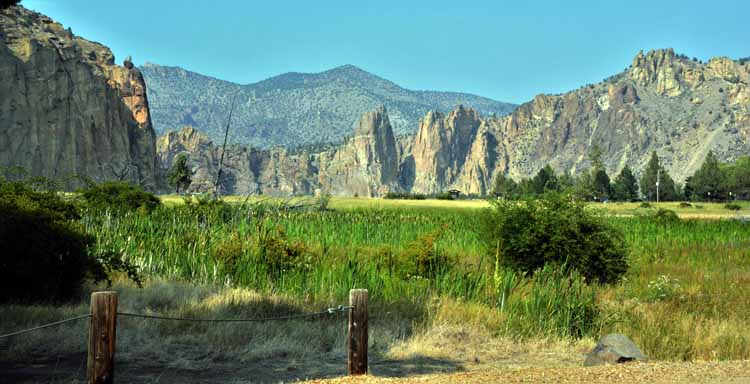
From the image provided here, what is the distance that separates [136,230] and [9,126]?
225ft

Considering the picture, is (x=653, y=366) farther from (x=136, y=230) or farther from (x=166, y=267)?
(x=136, y=230)

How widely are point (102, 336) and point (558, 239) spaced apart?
14.5 meters

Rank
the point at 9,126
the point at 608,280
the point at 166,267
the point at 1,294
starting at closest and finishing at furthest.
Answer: the point at 1,294 < the point at 166,267 < the point at 608,280 < the point at 9,126

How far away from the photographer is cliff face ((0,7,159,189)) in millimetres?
81938

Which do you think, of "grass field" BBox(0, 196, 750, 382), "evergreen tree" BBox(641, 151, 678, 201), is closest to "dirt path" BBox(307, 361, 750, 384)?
"grass field" BBox(0, 196, 750, 382)

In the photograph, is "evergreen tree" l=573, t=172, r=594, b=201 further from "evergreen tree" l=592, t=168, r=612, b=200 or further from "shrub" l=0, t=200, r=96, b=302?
"shrub" l=0, t=200, r=96, b=302

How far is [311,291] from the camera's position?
1523 cm

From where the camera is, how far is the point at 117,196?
3416 centimetres

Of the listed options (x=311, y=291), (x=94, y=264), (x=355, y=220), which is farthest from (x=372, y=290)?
(x=355, y=220)

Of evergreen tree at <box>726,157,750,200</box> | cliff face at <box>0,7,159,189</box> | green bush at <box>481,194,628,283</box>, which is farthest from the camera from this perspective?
evergreen tree at <box>726,157,750,200</box>

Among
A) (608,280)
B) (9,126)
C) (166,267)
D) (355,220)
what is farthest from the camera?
(9,126)

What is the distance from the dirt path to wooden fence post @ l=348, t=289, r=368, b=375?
181 millimetres

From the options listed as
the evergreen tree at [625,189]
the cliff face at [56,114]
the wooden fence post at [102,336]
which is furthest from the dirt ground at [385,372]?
the evergreen tree at [625,189]

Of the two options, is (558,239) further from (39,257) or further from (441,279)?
(39,257)
